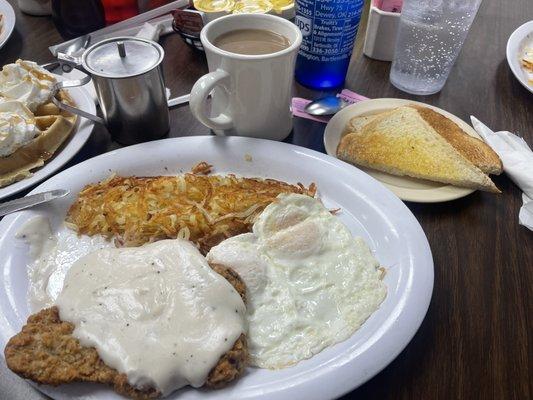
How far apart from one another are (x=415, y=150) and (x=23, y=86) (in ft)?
4.59

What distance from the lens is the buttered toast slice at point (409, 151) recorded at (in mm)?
1372

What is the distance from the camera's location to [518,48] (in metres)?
2.01

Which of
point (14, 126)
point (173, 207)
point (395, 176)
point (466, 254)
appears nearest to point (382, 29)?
point (395, 176)

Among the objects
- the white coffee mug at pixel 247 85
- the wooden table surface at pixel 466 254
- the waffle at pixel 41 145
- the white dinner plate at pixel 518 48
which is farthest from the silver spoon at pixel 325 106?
the waffle at pixel 41 145

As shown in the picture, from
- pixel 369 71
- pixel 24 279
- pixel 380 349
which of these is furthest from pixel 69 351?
pixel 369 71

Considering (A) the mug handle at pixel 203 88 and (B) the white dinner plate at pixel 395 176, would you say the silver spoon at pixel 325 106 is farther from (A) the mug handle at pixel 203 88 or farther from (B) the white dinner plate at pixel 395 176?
(A) the mug handle at pixel 203 88

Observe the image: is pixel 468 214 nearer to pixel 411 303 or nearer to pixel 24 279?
pixel 411 303

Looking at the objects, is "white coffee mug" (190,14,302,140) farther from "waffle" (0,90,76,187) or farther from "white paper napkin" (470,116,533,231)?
"white paper napkin" (470,116,533,231)

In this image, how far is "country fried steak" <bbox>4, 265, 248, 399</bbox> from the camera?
868 millimetres

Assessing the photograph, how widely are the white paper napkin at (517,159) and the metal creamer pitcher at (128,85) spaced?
1.19 m

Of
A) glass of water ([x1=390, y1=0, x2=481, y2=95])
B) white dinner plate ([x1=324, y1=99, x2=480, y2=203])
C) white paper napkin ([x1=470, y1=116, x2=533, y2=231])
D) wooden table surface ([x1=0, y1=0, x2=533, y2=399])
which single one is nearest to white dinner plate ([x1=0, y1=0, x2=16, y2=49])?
wooden table surface ([x1=0, y1=0, x2=533, y2=399])

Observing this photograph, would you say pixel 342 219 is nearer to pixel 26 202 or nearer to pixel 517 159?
pixel 517 159

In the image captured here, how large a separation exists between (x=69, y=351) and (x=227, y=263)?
42 cm

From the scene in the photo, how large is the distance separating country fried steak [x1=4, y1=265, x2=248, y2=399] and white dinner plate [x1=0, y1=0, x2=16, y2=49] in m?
1.62
